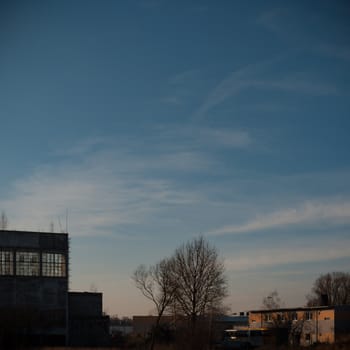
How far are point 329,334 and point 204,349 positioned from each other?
33297 mm

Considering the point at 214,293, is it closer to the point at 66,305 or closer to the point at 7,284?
the point at 66,305

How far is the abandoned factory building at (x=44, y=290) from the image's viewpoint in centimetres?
7281

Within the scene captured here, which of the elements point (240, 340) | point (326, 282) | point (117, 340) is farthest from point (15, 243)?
point (326, 282)

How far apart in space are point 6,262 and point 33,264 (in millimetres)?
3218

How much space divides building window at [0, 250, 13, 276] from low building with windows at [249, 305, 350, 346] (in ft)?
99.0

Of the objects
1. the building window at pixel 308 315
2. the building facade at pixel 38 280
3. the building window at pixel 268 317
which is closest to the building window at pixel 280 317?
the building window at pixel 268 317

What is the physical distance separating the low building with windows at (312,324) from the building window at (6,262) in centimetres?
3017

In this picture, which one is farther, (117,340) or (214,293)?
(117,340)

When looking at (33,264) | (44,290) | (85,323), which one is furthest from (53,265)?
(85,323)

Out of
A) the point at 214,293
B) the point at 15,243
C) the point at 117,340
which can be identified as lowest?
the point at 117,340

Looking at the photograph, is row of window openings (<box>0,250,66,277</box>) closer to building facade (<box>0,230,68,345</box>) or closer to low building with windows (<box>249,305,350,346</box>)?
building facade (<box>0,230,68,345</box>)

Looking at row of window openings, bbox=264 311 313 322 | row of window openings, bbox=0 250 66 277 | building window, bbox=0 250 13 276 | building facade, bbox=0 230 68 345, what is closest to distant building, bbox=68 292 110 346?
building facade, bbox=0 230 68 345

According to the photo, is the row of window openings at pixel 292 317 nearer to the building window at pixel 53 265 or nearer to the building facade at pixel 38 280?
the building facade at pixel 38 280

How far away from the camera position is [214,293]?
7075 cm
